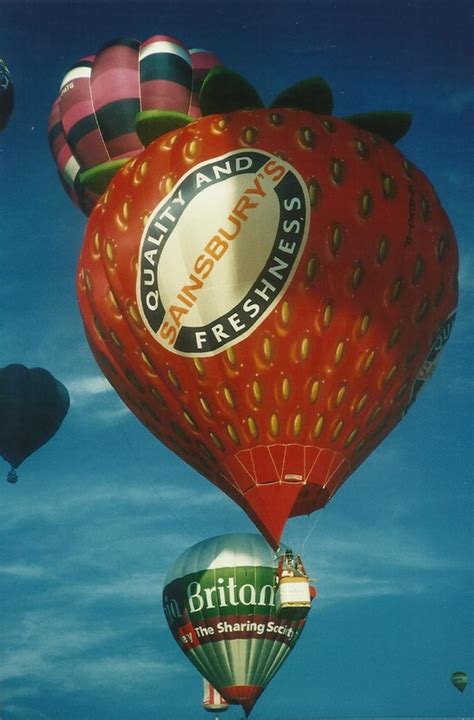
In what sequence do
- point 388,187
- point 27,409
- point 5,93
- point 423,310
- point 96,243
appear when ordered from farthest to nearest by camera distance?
point 27,409 < point 5,93 < point 96,243 < point 423,310 < point 388,187

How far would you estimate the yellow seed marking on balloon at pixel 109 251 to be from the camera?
13148 millimetres

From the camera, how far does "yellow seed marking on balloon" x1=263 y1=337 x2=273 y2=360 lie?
40.6 feet

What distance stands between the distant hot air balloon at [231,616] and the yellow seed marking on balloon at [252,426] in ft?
25.1

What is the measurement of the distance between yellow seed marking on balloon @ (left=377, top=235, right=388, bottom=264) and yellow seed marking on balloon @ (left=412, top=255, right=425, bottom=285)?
0.44m

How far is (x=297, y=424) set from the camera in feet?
41.1

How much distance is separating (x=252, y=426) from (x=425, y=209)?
119 inches

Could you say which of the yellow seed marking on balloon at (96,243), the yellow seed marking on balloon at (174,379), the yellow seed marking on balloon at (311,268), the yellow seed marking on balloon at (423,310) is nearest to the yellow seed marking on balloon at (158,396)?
the yellow seed marking on balloon at (174,379)

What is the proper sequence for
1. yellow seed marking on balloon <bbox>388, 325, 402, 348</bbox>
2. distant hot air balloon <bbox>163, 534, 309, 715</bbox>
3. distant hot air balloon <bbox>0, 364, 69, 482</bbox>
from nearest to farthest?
yellow seed marking on balloon <bbox>388, 325, 402, 348</bbox>, distant hot air balloon <bbox>163, 534, 309, 715</bbox>, distant hot air balloon <bbox>0, 364, 69, 482</bbox>

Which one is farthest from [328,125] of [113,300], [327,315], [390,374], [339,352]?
[113,300]

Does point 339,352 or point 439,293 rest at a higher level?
point 439,293

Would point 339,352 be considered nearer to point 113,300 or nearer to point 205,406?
point 205,406

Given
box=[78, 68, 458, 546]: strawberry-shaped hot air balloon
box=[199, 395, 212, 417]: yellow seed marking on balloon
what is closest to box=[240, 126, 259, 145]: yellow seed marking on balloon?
box=[78, 68, 458, 546]: strawberry-shaped hot air balloon

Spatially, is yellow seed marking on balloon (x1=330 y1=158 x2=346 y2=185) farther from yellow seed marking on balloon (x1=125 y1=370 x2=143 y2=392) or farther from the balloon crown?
yellow seed marking on balloon (x1=125 y1=370 x2=143 y2=392)

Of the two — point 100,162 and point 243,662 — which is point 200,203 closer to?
point 100,162
